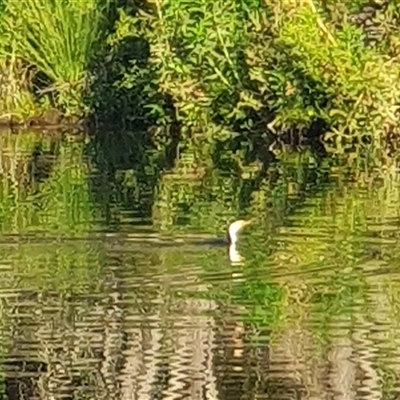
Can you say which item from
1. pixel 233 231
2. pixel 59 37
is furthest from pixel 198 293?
pixel 59 37

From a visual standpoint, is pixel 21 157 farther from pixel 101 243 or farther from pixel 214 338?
pixel 214 338

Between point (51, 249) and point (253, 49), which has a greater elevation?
point (253, 49)

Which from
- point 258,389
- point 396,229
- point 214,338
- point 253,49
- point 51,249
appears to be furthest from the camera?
point 253,49

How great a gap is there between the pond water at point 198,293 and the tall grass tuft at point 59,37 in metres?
14.8

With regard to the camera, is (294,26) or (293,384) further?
(294,26)

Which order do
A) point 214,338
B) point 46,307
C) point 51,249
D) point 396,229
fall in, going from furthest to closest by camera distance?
1. point 396,229
2. point 51,249
3. point 46,307
4. point 214,338

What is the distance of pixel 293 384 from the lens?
36.8ft

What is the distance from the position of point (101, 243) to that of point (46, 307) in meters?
3.38

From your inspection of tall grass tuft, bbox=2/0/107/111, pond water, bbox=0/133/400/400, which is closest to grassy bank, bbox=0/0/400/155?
tall grass tuft, bbox=2/0/107/111

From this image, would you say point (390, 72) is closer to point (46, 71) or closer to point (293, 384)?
point (46, 71)

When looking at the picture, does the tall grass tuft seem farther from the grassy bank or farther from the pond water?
the pond water

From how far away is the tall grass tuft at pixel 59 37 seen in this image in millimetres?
38312

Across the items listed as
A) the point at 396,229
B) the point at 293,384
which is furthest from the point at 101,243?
the point at 293,384

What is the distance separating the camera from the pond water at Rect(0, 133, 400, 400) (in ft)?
37.7
